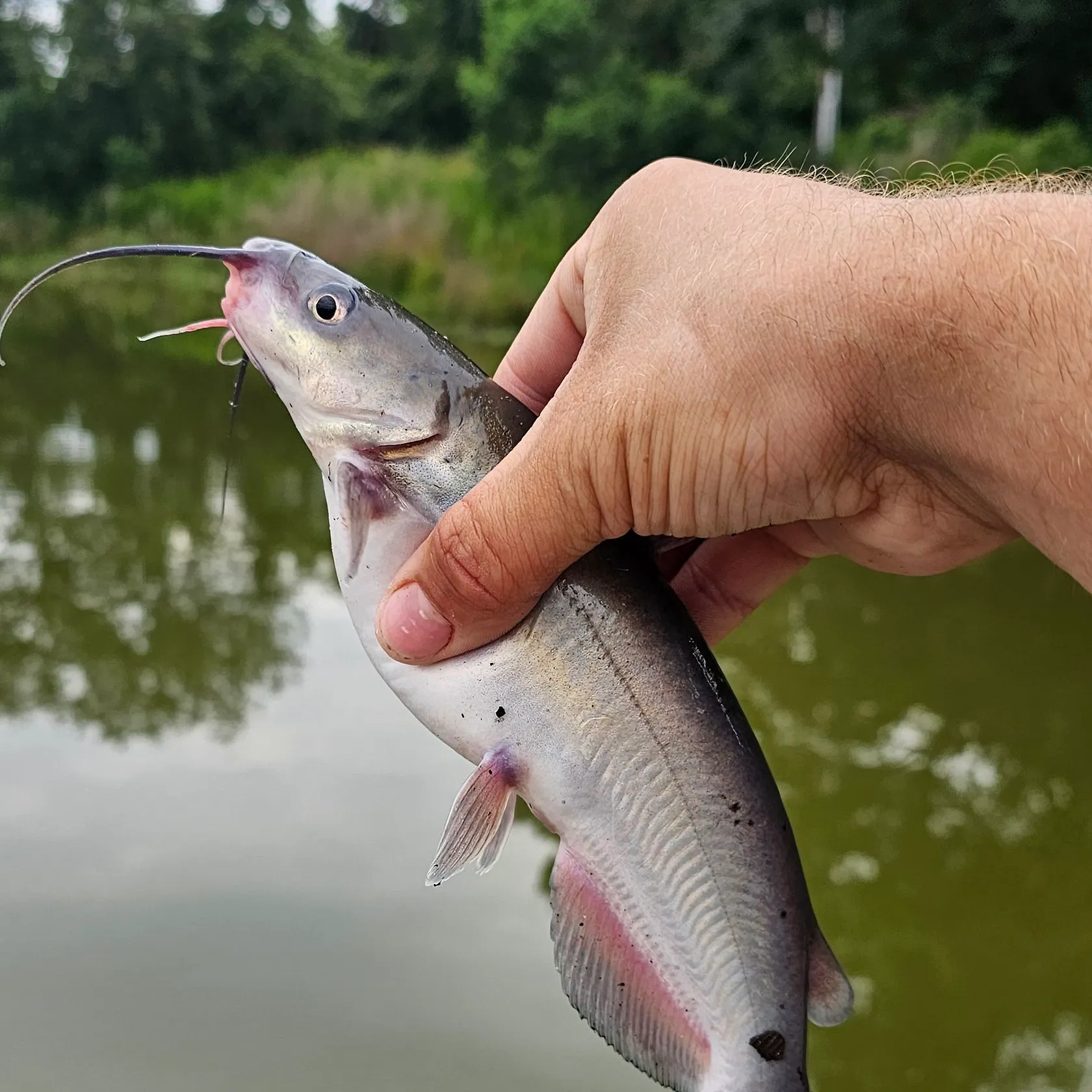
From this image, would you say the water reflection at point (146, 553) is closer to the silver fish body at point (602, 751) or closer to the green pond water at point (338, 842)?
the green pond water at point (338, 842)

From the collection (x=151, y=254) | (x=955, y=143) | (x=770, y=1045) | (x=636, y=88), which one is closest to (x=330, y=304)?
(x=151, y=254)

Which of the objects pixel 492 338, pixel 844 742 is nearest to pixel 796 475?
pixel 844 742

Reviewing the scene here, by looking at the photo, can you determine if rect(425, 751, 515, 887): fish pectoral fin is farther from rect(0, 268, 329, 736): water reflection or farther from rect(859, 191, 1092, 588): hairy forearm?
rect(0, 268, 329, 736): water reflection

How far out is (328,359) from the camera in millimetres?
1478

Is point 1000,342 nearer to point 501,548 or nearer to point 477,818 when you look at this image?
point 501,548

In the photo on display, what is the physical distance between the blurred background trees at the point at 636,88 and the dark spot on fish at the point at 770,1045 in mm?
10463

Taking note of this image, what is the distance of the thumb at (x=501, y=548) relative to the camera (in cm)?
136

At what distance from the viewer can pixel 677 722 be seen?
54.2 inches

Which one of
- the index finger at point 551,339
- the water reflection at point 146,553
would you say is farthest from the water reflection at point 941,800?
the water reflection at point 146,553

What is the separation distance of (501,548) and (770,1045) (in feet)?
2.37

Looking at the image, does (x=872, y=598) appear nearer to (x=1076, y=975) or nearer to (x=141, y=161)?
(x=1076, y=975)

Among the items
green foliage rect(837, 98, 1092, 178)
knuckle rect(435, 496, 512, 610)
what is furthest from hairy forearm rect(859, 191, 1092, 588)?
green foliage rect(837, 98, 1092, 178)

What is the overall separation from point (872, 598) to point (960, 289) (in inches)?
134

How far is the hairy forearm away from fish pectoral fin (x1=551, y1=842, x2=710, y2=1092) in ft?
2.47
